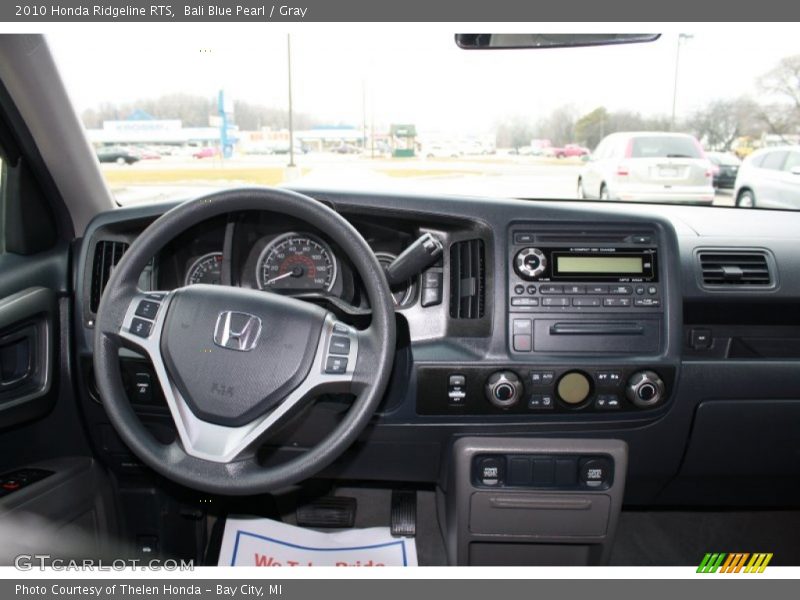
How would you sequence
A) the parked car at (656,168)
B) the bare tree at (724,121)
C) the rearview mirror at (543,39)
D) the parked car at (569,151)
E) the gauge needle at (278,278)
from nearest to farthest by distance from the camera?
the rearview mirror at (543,39)
the gauge needle at (278,278)
the parked car at (569,151)
the parked car at (656,168)
the bare tree at (724,121)

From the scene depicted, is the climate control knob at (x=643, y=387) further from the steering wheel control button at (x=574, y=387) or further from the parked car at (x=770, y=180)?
the parked car at (x=770, y=180)

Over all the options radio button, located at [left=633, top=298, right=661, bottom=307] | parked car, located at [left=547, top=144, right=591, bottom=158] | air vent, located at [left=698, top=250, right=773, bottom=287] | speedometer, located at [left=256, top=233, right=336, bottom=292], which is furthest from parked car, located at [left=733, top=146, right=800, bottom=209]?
speedometer, located at [left=256, top=233, right=336, bottom=292]

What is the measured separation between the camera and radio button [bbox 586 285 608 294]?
213cm

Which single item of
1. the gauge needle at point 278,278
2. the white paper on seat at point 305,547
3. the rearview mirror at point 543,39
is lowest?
the white paper on seat at point 305,547

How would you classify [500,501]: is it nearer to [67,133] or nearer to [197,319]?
[197,319]

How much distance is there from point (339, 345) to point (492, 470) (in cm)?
89

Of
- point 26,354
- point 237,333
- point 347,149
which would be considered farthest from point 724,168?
point 26,354

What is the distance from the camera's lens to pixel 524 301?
213 centimetres

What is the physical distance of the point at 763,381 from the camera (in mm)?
2260

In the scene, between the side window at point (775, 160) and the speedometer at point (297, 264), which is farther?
the side window at point (775, 160)

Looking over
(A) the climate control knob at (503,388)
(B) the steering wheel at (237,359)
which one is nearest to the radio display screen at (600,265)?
(A) the climate control knob at (503,388)

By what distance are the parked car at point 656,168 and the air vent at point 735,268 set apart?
0.54 metres

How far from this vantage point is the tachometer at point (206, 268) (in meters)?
2.23

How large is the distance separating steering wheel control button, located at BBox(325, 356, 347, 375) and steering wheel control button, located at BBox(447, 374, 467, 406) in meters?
0.62
